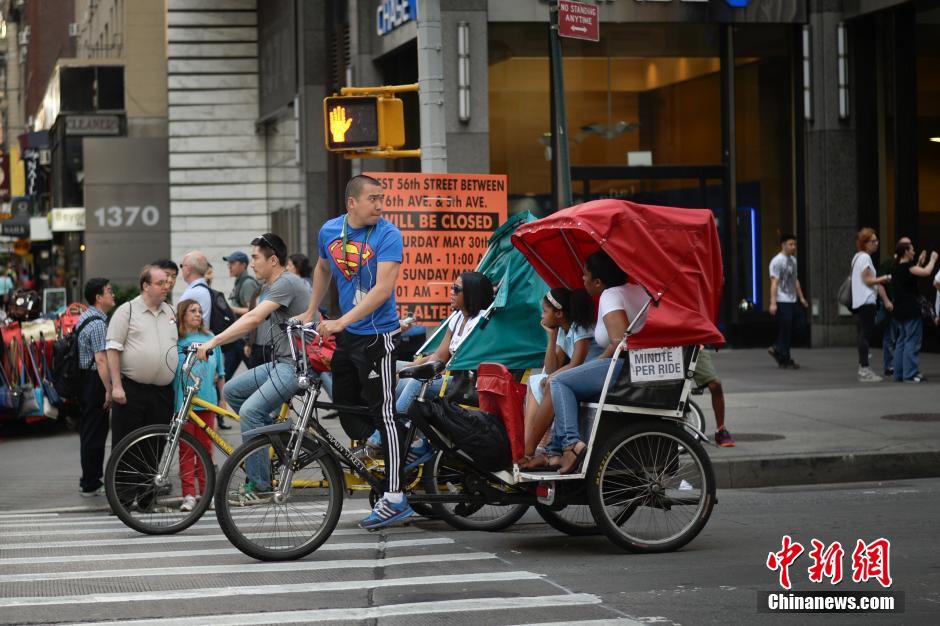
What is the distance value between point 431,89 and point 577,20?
148cm

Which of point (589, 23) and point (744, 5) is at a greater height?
point (744, 5)

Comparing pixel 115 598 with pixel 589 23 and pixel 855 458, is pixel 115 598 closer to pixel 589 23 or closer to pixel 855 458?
pixel 855 458

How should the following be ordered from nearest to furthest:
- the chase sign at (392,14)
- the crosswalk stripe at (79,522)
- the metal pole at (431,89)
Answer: the crosswalk stripe at (79,522)
the metal pole at (431,89)
the chase sign at (392,14)

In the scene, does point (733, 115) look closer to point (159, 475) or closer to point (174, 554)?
point (159, 475)

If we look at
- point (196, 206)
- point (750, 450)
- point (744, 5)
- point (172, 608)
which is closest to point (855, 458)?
point (750, 450)

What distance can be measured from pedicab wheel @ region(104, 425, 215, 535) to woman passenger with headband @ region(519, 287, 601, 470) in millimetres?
2226

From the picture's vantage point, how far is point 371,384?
8586 millimetres

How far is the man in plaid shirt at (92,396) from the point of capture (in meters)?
11.7

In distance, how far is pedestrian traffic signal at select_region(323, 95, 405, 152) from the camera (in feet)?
41.7

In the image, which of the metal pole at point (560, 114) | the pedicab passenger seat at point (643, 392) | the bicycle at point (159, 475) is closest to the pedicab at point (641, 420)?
the pedicab passenger seat at point (643, 392)

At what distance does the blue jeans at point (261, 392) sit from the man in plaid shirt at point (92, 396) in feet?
6.05

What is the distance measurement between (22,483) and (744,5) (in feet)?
48.9

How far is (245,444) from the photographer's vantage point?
8.04m

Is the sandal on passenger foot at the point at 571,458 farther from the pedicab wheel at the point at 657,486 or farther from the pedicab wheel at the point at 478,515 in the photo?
the pedicab wheel at the point at 478,515
